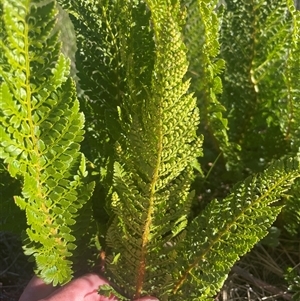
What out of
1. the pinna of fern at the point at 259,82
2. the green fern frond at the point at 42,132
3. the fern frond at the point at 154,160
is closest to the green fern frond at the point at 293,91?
the pinna of fern at the point at 259,82

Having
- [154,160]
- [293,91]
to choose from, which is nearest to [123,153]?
[154,160]

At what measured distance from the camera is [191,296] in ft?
2.09

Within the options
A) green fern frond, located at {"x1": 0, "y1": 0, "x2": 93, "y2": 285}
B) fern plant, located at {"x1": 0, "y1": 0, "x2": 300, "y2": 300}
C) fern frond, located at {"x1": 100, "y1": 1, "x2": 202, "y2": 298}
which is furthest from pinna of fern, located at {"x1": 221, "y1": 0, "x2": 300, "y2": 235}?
green fern frond, located at {"x1": 0, "y1": 0, "x2": 93, "y2": 285}

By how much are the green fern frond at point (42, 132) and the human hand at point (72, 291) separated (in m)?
0.01

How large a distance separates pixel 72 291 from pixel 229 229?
20 centimetres

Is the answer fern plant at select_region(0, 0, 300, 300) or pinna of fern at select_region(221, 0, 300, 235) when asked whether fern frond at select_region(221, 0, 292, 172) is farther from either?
fern plant at select_region(0, 0, 300, 300)

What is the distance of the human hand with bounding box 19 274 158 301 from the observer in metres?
0.61

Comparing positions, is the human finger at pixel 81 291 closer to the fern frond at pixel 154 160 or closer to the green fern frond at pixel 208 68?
the fern frond at pixel 154 160

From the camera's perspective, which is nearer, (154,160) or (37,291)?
(154,160)

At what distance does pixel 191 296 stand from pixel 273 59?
423 mm

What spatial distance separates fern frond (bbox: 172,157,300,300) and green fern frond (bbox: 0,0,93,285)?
0.47 feet

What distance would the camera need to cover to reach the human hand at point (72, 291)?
61 cm

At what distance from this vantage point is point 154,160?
519mm

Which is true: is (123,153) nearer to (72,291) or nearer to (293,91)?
(72,291)
